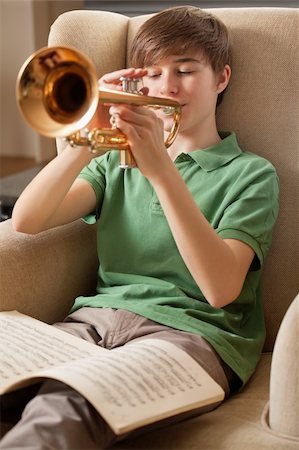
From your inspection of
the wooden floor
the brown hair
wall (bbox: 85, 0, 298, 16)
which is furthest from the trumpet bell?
the wooden floor

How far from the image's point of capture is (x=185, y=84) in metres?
1.73

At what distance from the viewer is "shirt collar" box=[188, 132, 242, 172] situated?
5.71 feet

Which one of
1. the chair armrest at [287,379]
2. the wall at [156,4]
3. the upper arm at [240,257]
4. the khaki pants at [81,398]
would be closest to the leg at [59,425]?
the khaki pants at [81,398]

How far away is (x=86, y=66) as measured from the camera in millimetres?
1435

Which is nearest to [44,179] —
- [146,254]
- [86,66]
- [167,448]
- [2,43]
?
[146,254]

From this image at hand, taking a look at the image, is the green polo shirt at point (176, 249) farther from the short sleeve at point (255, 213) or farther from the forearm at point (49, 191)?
the forearm at point (49, 191)

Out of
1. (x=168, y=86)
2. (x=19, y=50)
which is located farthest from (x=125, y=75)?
(x=19, y=50)

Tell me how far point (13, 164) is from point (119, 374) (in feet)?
9.92

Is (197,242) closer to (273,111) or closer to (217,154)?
(217,154)

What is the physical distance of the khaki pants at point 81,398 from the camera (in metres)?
1.27

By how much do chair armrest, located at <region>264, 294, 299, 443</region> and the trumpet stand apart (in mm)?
435

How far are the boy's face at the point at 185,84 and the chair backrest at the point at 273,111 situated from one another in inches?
4.9

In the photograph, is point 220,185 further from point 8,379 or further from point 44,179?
point 8,379

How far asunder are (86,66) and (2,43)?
105 inches
